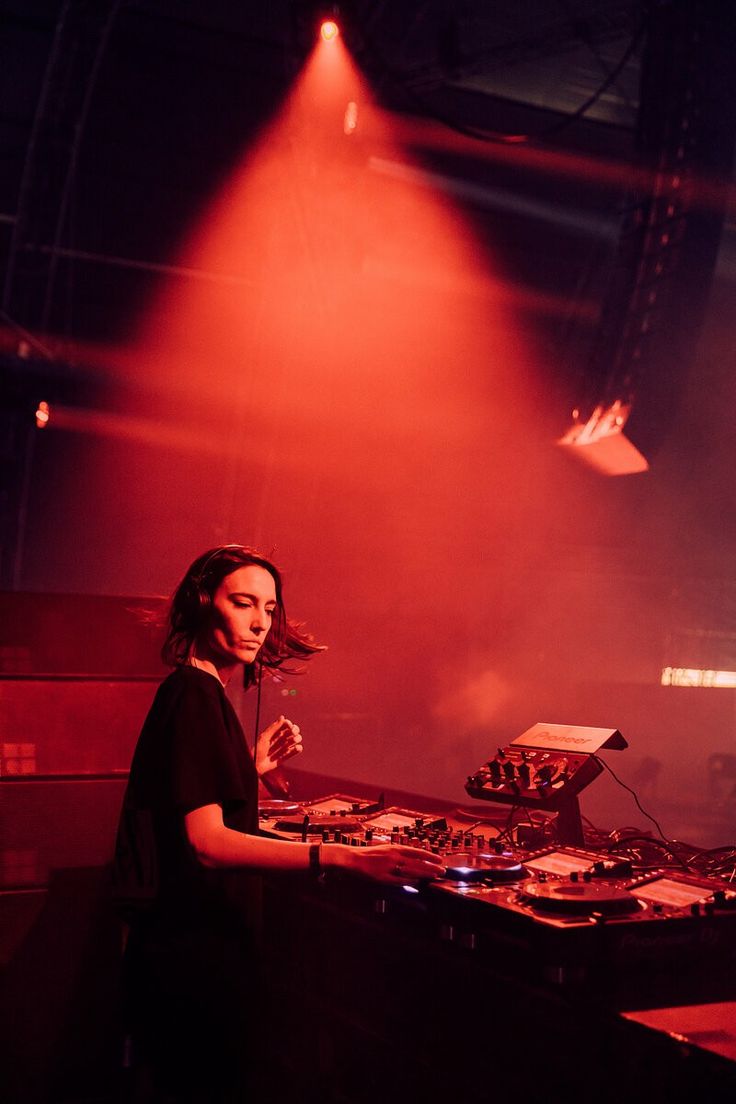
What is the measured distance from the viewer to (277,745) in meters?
2.48

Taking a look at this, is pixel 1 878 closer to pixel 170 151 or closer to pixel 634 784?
pixel 170 151

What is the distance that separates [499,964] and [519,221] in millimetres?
8167

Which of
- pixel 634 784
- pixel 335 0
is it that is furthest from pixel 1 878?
pixel 634 784

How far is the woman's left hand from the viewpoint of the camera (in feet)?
8.01

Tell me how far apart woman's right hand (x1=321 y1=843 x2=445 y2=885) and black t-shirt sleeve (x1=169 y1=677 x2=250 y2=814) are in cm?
18

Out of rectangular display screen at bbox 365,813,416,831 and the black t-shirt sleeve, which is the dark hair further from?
rectangular display screen at bbox 365,813,416,831

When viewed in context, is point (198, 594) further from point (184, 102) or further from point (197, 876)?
point (184, 102)

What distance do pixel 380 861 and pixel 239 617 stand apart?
0.52 meters

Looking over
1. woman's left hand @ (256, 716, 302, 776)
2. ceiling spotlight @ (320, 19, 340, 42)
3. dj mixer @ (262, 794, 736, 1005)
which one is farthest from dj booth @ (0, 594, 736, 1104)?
ceiling spotlight @ (320, 19, 340, 42)

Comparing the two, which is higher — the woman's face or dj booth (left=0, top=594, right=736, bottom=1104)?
the woman's face

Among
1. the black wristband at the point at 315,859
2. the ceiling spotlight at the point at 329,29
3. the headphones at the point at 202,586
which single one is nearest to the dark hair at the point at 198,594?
the headphones at the point at 202,586

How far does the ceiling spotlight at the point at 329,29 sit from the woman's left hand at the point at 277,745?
5.00m

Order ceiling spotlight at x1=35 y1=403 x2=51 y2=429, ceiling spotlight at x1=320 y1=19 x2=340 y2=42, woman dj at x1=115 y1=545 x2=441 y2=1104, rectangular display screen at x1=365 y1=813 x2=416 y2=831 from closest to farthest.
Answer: woman dj at x1=115 y1=545 x2=441 y2=1104 → rectangular display screen at x1=365 y1=813 x2=416 y2=831 → ceiling spotlight at x1=320 y1=19 x2=340 y2=42 → ceiling spotlight at x1=35 y1=403 x2=51 y2=429

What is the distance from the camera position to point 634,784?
9.06 metres
